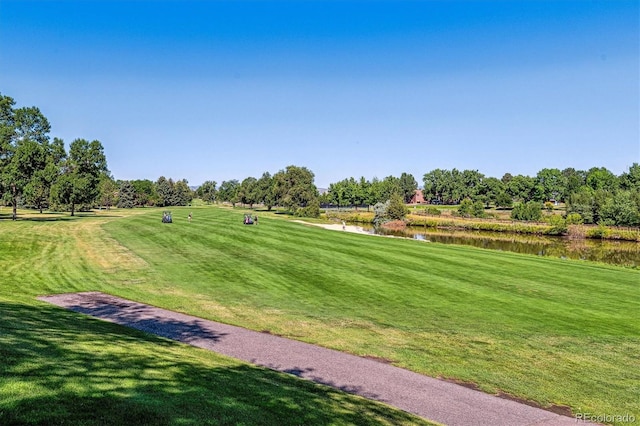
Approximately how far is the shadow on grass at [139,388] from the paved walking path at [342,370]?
35.3 inches

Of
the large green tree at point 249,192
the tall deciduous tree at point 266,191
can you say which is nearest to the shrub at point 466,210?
the tall deciduous tree at point 266,191

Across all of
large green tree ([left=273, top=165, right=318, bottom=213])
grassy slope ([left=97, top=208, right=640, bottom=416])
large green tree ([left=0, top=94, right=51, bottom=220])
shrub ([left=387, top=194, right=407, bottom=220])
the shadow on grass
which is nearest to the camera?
the shadow on grass

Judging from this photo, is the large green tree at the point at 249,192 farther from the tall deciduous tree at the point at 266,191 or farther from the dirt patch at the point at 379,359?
the dirt patch at the point at 379,359

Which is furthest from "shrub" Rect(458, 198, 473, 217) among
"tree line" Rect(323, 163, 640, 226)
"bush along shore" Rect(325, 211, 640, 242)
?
"bush along shore" Rect(325, 211, 640, 242)

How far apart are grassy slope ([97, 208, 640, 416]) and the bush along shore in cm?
5460

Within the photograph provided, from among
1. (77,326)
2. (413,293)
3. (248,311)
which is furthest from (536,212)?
(77,326)

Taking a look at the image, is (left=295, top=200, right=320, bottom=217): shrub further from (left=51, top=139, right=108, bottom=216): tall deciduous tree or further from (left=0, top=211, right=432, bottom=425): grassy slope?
(left=0, top=211, right=432, bottom=425): grassy slope

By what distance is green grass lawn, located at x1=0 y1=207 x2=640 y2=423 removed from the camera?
40.9 feet

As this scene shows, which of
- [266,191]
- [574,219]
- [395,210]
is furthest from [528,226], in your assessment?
[266,191]

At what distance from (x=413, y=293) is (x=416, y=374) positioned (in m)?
10.3

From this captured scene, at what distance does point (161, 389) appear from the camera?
311 inches

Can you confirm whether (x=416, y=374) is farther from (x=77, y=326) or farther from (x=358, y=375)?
(x=77, y=326)

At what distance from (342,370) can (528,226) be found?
8569 centimetres

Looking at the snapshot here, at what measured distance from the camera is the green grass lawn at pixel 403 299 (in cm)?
1245
